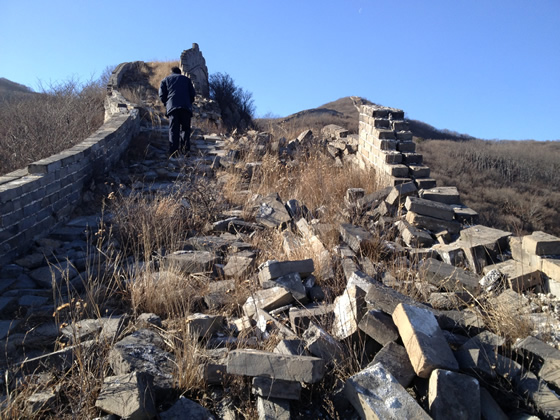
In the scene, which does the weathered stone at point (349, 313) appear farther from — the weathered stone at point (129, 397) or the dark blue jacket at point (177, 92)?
the dark blue jacket at point (177, 92)

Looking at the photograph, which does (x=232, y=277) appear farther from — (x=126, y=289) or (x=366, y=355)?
(x=366, y=355)

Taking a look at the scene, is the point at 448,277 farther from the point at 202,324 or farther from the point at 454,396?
the point at 202,324

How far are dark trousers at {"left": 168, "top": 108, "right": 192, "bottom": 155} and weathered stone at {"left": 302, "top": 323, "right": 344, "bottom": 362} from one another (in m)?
7.06

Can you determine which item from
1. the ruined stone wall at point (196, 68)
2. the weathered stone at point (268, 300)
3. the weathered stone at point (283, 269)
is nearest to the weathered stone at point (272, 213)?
the weathered stone at point (283, 269)

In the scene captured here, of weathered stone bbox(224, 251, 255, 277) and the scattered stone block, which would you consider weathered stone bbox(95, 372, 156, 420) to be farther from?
the scattered stone block

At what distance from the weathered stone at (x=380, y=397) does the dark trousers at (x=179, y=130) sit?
757cm

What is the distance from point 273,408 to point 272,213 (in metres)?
3.39

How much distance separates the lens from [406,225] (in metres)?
5.48

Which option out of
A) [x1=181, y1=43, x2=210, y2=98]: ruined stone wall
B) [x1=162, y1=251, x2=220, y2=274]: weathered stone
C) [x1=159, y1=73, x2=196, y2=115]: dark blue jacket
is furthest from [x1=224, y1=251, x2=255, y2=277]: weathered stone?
[x1=181, y1=43, x2=210, y2=98]: ruined stone wall

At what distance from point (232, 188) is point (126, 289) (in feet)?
10.7

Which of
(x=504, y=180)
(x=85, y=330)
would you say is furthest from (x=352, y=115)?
(x=85, y=330)

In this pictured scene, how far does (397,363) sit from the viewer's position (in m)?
3.00

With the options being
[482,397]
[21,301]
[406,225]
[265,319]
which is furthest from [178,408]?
[406,225]

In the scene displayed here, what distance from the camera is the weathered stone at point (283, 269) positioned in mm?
4160
